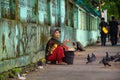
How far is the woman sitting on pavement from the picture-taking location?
48.0 ft

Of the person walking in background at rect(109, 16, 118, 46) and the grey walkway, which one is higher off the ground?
the person walking in background at rect(109, 16, 118, 46)

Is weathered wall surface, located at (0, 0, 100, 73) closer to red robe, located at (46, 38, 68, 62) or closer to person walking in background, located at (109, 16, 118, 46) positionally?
red robe, located at (46, 38, 68, 62)

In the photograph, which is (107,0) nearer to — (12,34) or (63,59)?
(63,59)

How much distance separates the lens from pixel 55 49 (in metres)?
14.7

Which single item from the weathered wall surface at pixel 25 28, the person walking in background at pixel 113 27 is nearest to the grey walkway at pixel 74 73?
the weathered wall surface at pixel 25 28

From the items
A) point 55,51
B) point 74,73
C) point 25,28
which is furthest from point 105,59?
point 25,28

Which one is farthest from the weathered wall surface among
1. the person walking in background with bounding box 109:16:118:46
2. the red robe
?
the person walking in background with bounding box 109:16:118:46

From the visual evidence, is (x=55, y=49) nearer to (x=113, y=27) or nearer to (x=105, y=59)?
(x=105, y=59)

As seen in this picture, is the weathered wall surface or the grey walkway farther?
the grey walkway

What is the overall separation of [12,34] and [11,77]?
3.16 ft

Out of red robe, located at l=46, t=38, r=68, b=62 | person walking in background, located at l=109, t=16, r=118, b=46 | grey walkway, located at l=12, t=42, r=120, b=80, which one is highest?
person walking in background, located at l=109, t=16, r=118, b=46

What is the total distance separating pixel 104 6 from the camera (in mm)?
42312

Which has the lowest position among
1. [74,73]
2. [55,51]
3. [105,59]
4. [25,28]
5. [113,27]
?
[74,73]

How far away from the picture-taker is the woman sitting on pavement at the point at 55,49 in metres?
14.6
